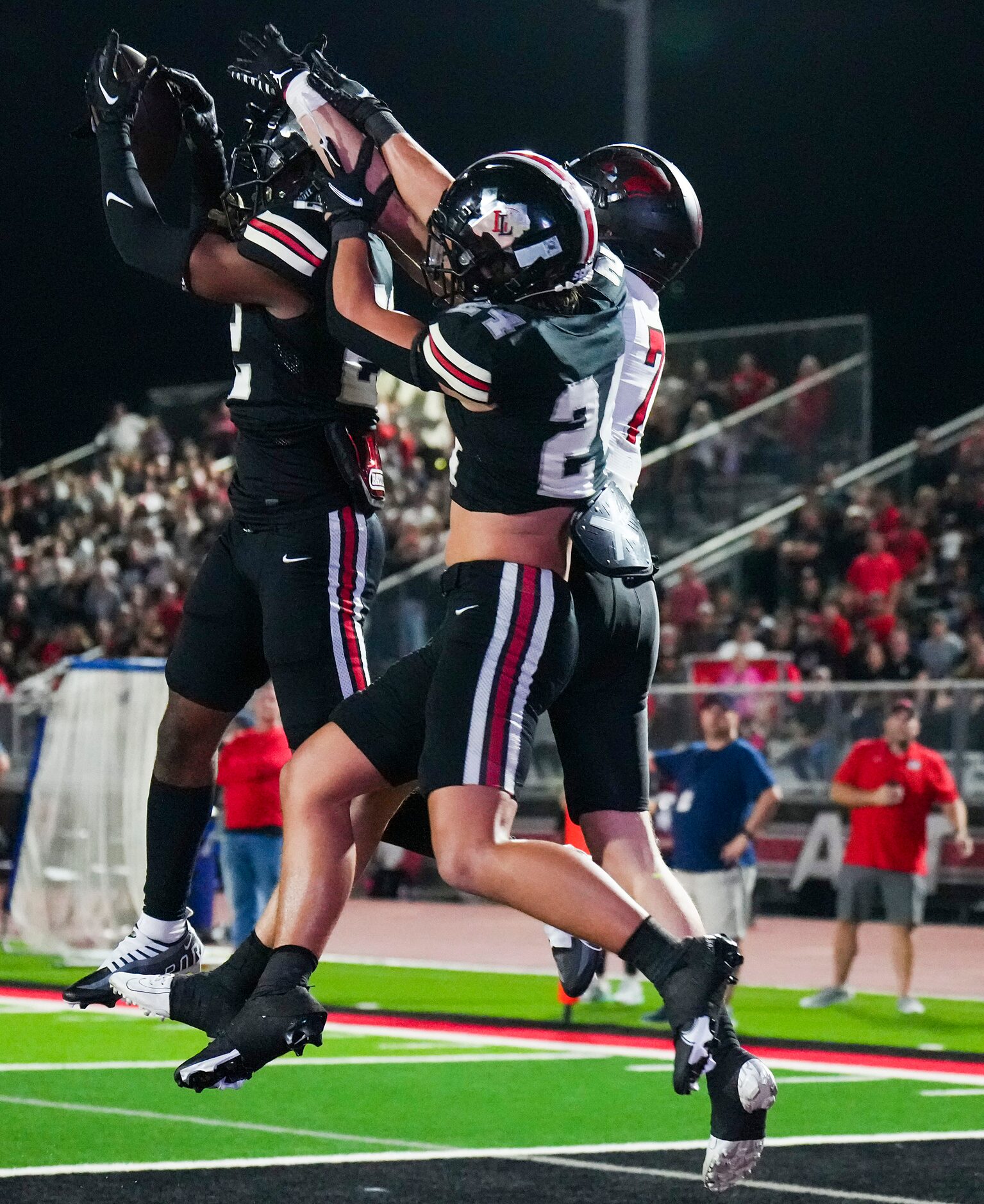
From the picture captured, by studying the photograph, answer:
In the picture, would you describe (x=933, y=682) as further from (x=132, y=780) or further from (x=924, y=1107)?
(x=924, y=1107)

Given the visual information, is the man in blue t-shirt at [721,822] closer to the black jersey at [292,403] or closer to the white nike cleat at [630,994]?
the white nike cleat at [630,994]

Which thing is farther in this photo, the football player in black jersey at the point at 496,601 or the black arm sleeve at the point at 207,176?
the black arm sleeve at the point at 207,176

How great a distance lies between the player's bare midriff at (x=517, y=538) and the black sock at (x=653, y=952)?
814 mm

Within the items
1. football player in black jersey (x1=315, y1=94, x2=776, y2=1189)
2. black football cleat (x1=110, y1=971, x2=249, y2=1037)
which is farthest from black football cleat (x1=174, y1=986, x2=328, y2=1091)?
football player in black jersey (x1=315, y1=94, x2=776, y2=1189)

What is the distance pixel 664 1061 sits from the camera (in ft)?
33.5

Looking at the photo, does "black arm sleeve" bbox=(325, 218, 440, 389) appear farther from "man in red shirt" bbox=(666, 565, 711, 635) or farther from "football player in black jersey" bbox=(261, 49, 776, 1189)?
"man in red shirt" bbox=(666, 565, 711, 635)

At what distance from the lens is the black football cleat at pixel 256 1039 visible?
14.8ft

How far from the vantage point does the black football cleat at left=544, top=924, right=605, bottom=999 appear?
509cm

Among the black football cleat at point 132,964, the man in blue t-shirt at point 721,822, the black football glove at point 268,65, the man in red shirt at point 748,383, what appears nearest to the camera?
the black football glove at point 268,65

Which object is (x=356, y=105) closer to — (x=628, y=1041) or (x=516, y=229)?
(x=516, y=229)

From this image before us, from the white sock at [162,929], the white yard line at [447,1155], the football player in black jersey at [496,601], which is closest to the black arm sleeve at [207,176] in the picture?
the football player in black jersey at [496,601]

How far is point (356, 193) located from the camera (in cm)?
484

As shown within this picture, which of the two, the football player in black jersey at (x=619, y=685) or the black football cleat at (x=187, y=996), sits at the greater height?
the football player in black jersey at (x=619, y=685)

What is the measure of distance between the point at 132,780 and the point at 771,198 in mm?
14185
